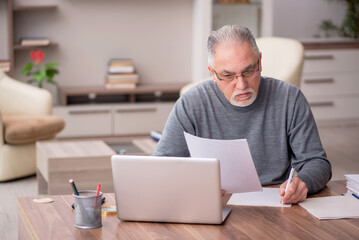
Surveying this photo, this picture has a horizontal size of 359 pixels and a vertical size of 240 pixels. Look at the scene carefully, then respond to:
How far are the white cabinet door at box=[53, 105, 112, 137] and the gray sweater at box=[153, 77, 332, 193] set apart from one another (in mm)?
3300

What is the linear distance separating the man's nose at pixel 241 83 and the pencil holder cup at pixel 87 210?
1.97 feet

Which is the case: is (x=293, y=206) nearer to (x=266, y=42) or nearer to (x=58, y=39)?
(x=266, y=42)

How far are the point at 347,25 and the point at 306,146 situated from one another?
4.46 meters

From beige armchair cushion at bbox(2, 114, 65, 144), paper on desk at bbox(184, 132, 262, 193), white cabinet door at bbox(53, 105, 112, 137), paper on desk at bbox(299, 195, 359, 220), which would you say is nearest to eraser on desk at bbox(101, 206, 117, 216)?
paper on desk at bbox(184, 132, 262, 193)

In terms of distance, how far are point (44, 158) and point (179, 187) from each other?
207cm

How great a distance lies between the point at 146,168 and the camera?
4.93 feet

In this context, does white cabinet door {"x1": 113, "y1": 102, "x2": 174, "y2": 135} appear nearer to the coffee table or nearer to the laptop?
the coffee table

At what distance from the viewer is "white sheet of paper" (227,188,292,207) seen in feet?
5.49

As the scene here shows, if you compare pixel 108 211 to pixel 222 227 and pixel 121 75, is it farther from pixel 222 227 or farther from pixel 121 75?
pixel 121 75

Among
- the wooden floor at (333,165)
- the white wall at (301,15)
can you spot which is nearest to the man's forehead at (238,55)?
the wooden floor at (333,165)

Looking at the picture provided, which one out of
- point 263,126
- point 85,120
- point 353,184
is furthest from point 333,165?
point 353,184

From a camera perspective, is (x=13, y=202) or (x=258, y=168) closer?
(x=258, y=168)

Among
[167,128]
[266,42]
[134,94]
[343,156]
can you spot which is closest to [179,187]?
[167,128]

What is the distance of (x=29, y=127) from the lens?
3.98 meters
